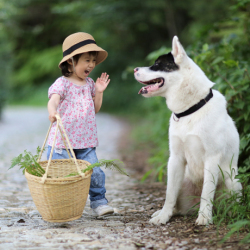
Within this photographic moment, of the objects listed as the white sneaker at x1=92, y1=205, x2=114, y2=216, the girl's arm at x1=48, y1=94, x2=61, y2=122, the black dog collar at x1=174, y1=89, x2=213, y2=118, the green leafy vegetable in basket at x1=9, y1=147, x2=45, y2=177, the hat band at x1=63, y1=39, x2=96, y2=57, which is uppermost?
the hat band at x1=63, y1=39, x2=96, y2=57

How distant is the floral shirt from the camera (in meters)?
3.43

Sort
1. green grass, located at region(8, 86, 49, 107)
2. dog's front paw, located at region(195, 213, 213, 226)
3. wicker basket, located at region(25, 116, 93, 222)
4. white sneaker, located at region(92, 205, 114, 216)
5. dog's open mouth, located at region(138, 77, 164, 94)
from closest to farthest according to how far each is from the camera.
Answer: wicker basket, located at region(25, 116, 93, 222) → dog's front paw, located at region(195, 213, 213, 226) → dog's open mouth, located at region(138, 77, 164, 94) → white sneaker, located at region(92, 205, 114, 216) → green grass, located at region(8, 86, 49, 107)

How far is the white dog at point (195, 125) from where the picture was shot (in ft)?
9.79

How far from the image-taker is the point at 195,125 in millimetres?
2992

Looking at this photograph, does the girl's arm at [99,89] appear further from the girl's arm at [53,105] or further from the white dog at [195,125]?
the white dog at [195,125]

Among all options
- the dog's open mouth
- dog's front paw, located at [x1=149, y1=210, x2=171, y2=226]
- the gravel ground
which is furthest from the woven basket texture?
the dog's open mouth

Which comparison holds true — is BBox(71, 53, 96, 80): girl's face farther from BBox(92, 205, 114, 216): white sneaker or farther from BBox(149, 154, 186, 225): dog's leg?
BBox(92, 205, 114, 216): white sneaker

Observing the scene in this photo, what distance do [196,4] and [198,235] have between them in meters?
10.3

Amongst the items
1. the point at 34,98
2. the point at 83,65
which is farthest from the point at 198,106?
the point at 34,98

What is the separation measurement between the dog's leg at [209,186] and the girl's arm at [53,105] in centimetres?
143

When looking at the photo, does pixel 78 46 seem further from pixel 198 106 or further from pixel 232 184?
pixel 232 184

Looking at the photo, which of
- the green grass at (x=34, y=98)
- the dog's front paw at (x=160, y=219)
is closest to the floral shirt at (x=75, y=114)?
the dog's front paw at (x=160, y=219)

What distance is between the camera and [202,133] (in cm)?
296

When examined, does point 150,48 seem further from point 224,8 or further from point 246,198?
point 246,198
